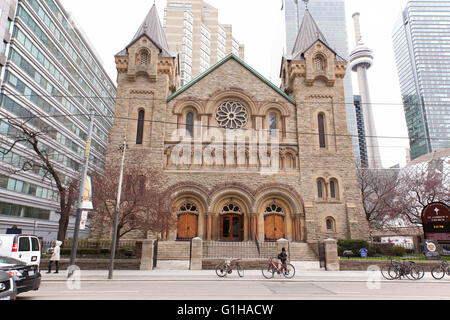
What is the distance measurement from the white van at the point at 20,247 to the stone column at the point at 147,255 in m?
5.51

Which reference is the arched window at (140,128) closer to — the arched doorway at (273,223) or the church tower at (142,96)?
the church tower at (142,96)

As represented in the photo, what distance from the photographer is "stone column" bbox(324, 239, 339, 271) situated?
18.4m

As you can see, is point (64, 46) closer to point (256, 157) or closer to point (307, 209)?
point (256, 157)

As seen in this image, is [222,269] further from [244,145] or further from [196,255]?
[244,145]

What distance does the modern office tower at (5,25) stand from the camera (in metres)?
28.0

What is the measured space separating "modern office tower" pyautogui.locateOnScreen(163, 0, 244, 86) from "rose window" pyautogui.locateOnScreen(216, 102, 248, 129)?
42.2 metres

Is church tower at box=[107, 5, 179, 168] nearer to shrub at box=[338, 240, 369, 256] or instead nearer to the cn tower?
shrub at box=[338, 240, 369, 256]

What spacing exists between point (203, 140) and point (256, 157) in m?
5.03

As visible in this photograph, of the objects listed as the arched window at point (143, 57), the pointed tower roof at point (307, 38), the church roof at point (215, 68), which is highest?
the pointed tower roof at point (307, 38)

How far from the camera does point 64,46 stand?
1560 inches

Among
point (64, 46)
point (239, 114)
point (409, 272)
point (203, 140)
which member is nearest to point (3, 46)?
point (64, 46)

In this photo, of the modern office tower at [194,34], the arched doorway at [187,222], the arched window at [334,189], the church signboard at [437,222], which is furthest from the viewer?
the modern office tower at [194,34]

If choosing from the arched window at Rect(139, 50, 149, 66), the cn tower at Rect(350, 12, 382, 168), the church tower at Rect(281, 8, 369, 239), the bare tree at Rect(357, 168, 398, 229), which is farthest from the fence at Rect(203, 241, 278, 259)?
the cn tower at Rect(350, 12, 382, 168)

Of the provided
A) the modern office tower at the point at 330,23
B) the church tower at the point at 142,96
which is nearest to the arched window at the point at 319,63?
the church tower at the point at 142,96
